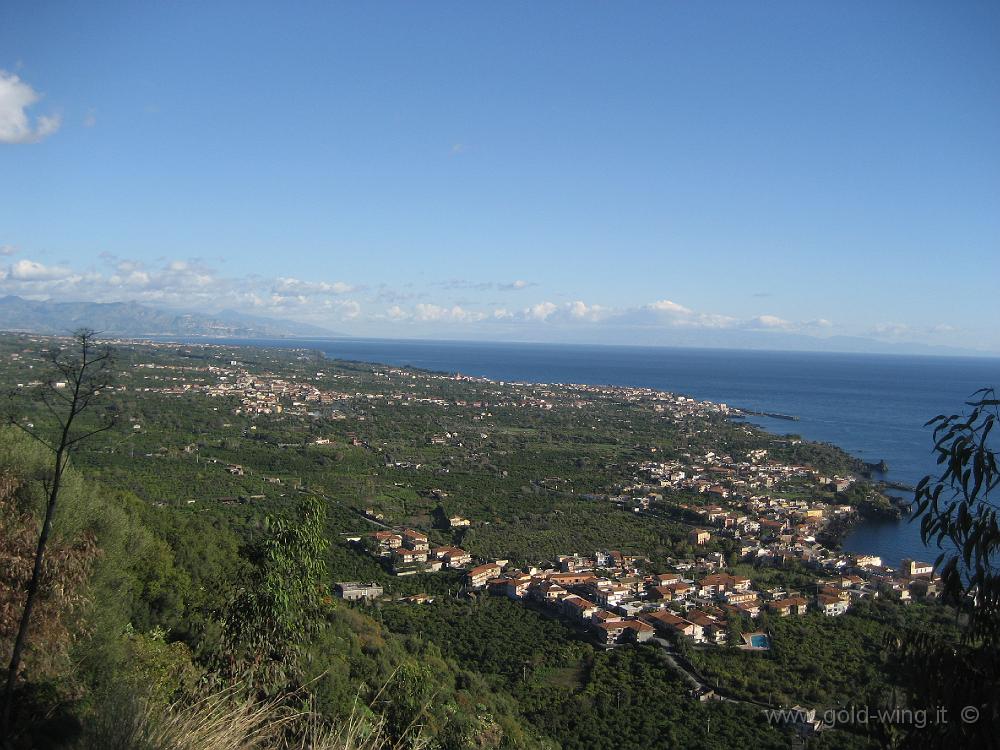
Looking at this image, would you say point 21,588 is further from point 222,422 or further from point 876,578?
point 222,422

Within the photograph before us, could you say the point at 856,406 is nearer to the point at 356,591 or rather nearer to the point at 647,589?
the point at 647,589

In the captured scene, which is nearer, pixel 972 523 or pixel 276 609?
pixel 972 523

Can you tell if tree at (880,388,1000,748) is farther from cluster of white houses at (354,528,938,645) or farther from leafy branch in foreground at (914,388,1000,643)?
cluster of white houses at (354,528,938,645)

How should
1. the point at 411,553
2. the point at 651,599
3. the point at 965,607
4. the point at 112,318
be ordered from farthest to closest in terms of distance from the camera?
the point at 112,318 → the point at 411,553 → the point at 651,599 → the point at 965,607

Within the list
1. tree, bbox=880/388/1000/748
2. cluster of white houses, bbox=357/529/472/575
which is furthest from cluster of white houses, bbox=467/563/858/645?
tree, bbox=880/388/1000/748

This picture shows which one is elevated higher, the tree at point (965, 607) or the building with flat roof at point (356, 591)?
the tree at point (965, 607)

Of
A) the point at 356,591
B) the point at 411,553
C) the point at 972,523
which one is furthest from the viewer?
the point at 411,553

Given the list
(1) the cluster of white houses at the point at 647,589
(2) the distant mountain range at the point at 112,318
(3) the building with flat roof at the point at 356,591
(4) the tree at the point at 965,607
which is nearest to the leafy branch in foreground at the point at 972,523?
(4) the tree at the point at 965,607

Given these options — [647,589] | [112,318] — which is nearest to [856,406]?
[647,589]

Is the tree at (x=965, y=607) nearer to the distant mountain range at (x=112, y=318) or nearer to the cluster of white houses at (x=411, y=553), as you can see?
the cluster of white houses at (x=411, y=553)

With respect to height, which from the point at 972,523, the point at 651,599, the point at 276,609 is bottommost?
the point at 651,599

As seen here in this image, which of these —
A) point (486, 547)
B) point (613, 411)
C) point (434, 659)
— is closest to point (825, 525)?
point (486, 547)
